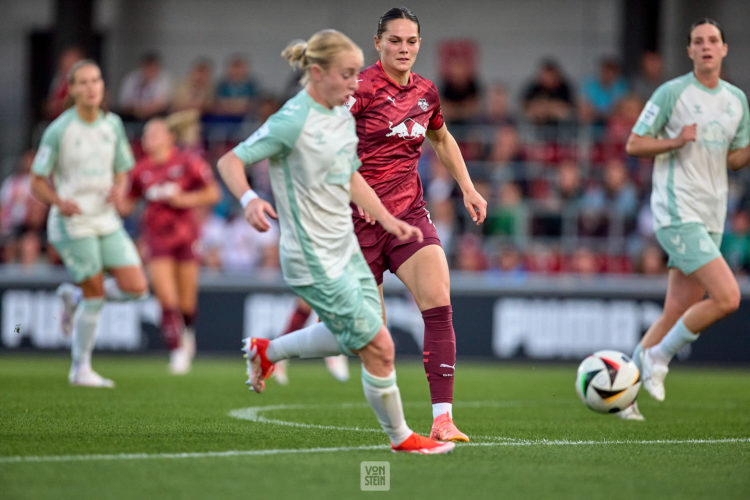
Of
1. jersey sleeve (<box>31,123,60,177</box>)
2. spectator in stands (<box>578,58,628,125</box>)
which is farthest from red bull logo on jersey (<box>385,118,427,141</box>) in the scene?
spectator in stands (<box>578,58,628,125</box>)

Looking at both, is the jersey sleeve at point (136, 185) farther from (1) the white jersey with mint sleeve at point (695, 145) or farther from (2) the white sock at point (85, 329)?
(1) the white jersey with mint sleeve at point (695, 145)

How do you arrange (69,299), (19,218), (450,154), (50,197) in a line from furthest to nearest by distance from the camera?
1. (19,218)
2. (69,299)
3. (50,197)
4. (450,154)

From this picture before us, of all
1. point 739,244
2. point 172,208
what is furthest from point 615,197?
point 172,208

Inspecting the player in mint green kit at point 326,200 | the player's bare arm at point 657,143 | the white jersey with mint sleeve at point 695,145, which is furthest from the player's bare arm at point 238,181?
the white jersey with mint sleeve at point 695,145

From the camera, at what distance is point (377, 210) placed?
530cm

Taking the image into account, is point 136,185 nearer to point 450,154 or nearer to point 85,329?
point 85,329

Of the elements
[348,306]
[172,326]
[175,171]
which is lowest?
[172,326]

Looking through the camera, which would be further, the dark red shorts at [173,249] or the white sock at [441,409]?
the dark red shorts at [173,249]

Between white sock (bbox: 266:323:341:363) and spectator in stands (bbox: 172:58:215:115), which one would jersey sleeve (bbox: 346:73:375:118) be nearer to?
white sock (bbox: 266:323:341:363)

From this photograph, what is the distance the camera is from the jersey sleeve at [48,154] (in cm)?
915

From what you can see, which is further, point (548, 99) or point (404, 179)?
point (548, 99)

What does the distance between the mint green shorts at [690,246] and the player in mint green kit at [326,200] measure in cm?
313

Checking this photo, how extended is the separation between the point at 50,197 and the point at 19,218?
8425 millimetres

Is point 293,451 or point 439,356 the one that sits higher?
point 439,356
